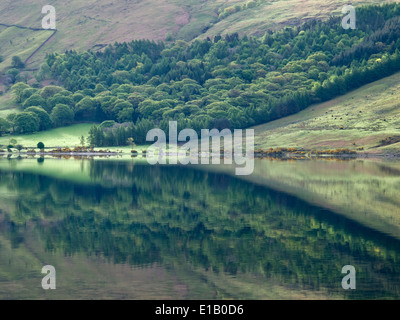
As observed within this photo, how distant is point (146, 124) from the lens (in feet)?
562

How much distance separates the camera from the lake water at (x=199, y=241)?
23.3 m

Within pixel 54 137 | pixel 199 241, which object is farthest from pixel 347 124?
pixel 199 241

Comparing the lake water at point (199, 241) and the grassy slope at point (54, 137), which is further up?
the grassy slope at point (54, 137)

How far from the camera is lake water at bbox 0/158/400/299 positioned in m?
23.3

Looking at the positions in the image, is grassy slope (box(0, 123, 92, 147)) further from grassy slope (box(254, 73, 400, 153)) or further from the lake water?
the lake water

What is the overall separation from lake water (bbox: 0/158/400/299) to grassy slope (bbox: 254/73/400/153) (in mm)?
82816

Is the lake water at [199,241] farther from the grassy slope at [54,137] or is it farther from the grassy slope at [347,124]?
the grassy slope at [54,137]

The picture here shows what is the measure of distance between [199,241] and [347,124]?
129210mm

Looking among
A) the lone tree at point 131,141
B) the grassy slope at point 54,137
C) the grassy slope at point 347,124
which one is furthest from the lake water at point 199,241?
the grassy slope at point 54,137

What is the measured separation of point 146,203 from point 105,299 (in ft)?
83.0

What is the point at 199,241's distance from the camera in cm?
3178

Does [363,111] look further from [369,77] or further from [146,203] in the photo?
[146,203]

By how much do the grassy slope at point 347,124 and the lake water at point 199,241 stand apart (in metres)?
82.8
